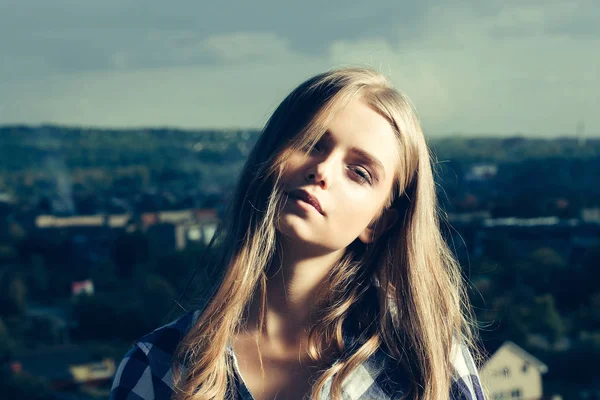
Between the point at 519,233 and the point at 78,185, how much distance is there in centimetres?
1226

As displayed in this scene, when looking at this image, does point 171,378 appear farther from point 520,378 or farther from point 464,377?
point 520,378

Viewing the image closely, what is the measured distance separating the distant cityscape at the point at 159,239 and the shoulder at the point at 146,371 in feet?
21.2

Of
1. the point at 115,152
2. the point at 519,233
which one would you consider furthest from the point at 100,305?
the point at 519,233

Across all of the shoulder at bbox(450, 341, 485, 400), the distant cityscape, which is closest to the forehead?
the shoulder at bbox(450, 341, 485, 400)

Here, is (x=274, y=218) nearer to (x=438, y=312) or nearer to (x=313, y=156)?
(x=313, y=156)

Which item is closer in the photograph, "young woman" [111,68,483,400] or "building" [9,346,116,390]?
"young woman" [111,68,483,400]

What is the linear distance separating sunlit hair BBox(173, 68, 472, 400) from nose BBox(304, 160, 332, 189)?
45 mm

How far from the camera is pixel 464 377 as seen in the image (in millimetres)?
1377

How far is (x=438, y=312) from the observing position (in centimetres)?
144

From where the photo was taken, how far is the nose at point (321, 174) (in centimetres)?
130

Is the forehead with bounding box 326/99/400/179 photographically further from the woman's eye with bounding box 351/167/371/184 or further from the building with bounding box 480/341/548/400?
the building with bounding box 480/341/548/400

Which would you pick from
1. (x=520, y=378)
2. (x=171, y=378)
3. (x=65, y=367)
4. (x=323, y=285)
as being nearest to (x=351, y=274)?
(x=323, y=285)

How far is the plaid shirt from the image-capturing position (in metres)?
1.30

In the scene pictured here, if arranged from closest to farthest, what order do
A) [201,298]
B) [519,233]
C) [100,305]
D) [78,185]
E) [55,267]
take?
[201,298] < [519,233] < [100,305] < [55,267] < [78,185]
